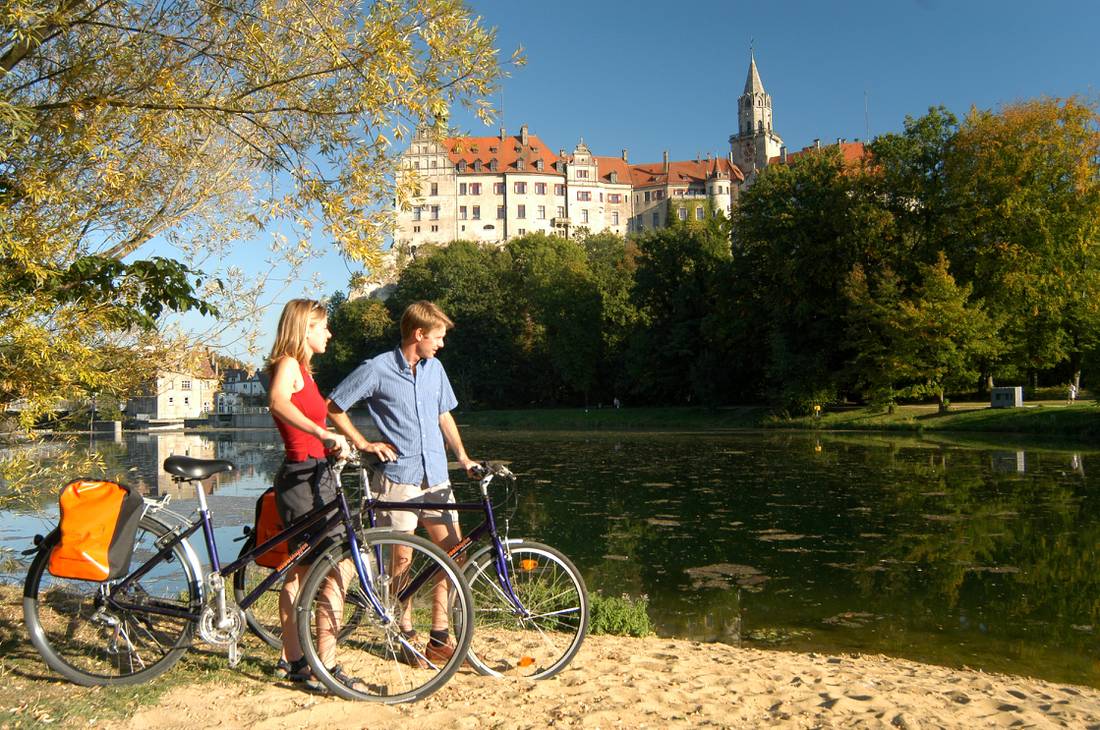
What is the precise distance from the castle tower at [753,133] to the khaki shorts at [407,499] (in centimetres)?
11791

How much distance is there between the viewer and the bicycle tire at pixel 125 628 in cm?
437

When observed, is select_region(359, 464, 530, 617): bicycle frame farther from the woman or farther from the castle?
the castle

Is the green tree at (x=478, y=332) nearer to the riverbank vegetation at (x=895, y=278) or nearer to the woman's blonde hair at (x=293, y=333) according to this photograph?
the riverbank vegetation at (x=895, y=278)


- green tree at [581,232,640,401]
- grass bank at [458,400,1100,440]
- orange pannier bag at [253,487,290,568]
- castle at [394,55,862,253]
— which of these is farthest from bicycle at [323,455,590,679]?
castle at [394,55,862,253]

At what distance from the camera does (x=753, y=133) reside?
392 feet

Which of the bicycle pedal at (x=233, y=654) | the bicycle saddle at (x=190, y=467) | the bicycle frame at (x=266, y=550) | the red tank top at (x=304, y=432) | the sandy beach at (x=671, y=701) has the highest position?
the red tank top at (x=304, y=432)

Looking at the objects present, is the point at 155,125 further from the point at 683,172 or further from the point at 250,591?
the point at 683,172

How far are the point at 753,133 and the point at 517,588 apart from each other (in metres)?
122

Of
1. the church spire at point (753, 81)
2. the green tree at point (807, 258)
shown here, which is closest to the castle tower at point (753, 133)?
the church spire at point (753, 81)

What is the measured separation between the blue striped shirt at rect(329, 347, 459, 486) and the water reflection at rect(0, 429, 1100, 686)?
2.88ft

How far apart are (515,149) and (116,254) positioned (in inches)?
4377

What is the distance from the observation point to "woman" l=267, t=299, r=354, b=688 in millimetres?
4523

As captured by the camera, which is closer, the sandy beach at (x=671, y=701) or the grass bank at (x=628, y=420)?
the sandy beach at (x=671, y=701)

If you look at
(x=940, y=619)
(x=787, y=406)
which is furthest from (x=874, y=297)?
(x=940, y=619)
